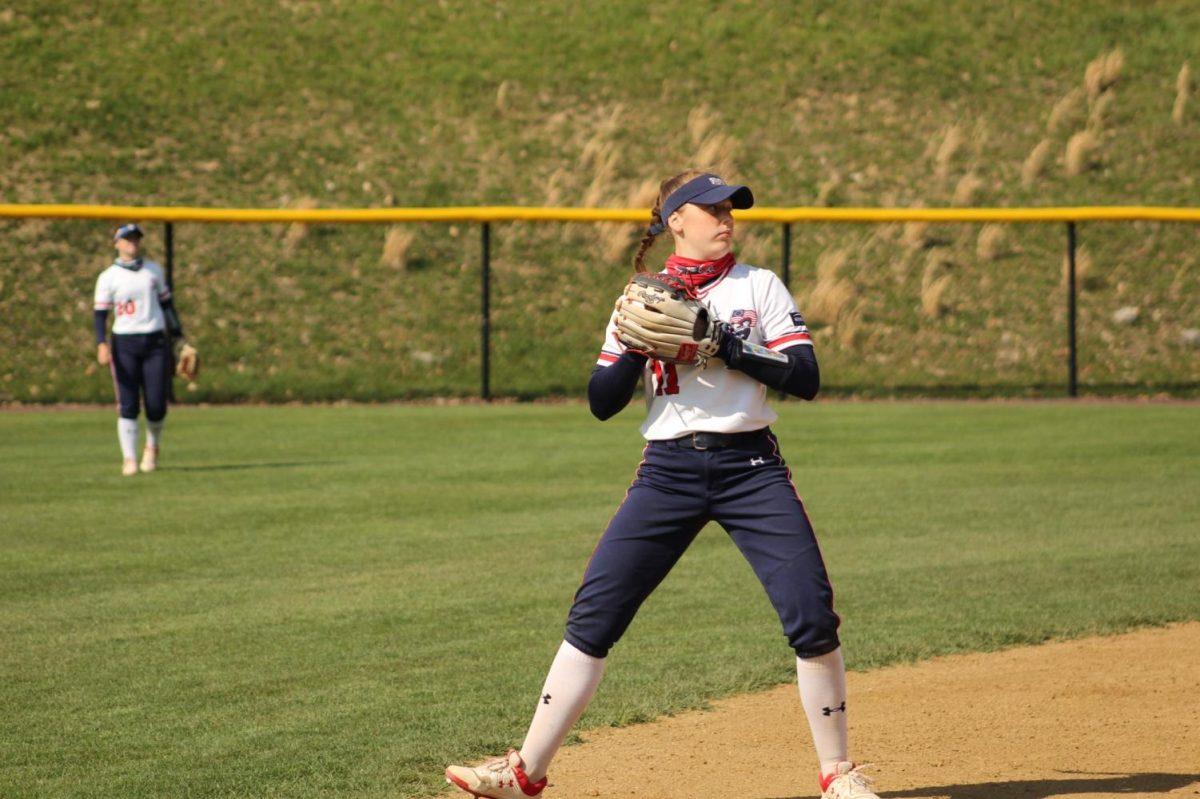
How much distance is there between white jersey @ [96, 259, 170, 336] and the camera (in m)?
13.2

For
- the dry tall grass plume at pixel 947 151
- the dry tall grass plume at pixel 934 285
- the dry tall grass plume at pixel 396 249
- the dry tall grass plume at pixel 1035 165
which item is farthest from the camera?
the dry tall grass plume at pixel 947 151

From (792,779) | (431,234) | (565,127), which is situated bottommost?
(792,779)

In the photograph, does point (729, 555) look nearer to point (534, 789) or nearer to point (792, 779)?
point (792, 779)

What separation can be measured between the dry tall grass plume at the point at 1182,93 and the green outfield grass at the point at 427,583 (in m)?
17.0

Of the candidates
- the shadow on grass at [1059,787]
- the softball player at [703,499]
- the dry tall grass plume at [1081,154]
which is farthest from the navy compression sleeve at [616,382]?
the dry tall grass plume at [1081,154]

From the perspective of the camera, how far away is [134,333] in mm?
13211

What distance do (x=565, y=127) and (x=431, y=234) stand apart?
246 inches

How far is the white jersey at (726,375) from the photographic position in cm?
459

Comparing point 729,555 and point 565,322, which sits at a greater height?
point 565,322

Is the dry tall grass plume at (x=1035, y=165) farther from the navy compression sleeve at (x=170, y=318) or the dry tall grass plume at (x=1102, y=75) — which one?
the navy compression sleeve at (x=170, y=318)

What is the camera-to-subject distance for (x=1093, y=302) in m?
24.9

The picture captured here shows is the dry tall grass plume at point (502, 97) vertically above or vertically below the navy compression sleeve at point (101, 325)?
above

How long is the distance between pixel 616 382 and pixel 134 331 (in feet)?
31.3

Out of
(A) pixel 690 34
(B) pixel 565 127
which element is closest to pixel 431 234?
(B) pixel 565 127
